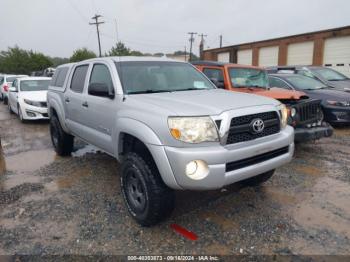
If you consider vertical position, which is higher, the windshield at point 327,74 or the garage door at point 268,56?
the garage door at point 268,56

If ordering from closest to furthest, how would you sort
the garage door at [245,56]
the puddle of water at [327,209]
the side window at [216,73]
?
the puddle of water at [327,209] → the side window at [216,73] → the garage door at [245,56]

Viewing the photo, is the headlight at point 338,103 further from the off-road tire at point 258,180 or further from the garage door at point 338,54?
the garage door at point 338,54

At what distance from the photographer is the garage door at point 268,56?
85.2 ft

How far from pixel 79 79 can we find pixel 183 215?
2.79 meters

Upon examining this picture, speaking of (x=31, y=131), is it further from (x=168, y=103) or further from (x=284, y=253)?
(x=284, y=253)

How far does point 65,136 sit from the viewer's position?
18.2 feet

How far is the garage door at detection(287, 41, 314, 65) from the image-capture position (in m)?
22.5

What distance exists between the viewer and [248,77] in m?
6.63

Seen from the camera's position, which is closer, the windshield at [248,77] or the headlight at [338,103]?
the windshield at [248,77]

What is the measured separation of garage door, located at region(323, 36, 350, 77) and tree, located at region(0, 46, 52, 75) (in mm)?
43191

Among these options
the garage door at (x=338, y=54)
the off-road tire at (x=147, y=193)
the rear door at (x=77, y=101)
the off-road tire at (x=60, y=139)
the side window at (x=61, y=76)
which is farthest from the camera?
the garage door at (x=338, y=54)

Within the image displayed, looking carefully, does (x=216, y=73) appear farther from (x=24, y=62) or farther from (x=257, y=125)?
(x=24, y=62)

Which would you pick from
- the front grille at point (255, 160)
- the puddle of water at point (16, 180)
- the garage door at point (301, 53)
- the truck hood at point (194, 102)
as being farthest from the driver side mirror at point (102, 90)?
the garage door at point (301, 53)

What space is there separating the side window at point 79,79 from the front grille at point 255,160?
278cm
